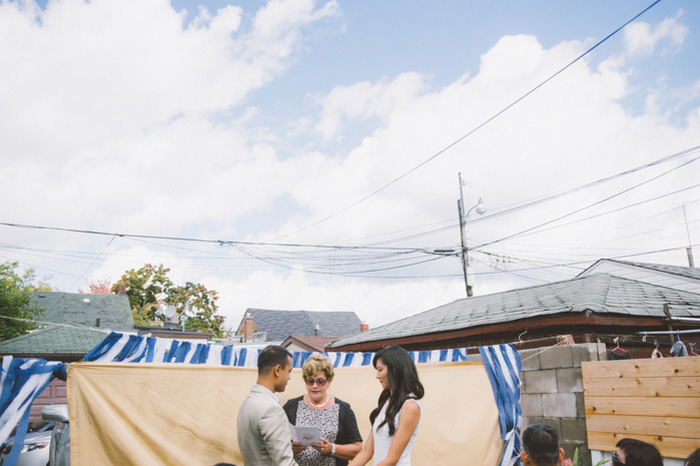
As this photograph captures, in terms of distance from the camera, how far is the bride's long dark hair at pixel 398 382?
332cm

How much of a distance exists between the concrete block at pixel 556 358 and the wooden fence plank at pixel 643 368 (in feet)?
1.04

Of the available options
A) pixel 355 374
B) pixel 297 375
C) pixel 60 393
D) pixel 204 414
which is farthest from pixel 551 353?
pixel 60 393

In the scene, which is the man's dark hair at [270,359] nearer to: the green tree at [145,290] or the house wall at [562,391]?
the house wall at [562,391]

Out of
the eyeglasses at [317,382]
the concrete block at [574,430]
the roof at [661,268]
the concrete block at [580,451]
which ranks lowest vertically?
the concrete block at [580,451]

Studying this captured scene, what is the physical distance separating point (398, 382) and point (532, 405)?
4525 mm

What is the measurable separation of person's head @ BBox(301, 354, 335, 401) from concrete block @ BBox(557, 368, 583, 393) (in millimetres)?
3934

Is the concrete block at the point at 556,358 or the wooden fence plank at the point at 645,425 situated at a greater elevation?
the concrete block at the point at 556,358

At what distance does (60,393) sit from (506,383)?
1995 centimetres

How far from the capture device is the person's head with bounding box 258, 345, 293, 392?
3.21 meters

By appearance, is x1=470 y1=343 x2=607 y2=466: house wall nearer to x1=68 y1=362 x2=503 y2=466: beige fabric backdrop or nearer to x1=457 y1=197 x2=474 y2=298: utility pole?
x1=68 y1=362 x2=503 y2=466: beige fabric backdrop

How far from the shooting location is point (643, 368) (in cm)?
542

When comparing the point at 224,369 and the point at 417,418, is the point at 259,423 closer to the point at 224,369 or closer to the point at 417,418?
the point at 417,418

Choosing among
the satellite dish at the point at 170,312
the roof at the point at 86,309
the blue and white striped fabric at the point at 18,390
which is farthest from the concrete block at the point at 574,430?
the roof at the point at 86,309

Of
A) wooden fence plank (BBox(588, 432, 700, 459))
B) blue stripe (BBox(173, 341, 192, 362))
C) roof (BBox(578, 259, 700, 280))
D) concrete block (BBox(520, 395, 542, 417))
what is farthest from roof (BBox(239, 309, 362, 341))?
blue stripe (BBox(173, 341, 192, 362))
